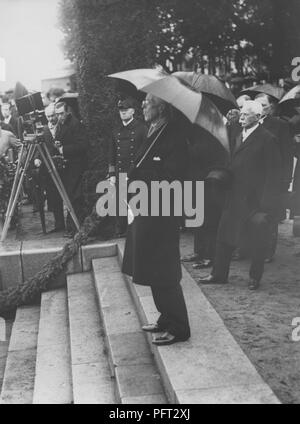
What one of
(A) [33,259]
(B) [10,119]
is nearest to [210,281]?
(A) [33,259]

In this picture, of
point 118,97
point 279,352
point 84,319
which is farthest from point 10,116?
point 279,352

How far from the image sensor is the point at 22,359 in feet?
22.2

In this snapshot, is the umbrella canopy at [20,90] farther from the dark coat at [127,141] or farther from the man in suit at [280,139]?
the man in suit at [280,139]

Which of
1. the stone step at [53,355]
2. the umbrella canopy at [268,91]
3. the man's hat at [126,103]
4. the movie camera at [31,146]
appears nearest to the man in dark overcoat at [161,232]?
the stone step at [53,355]

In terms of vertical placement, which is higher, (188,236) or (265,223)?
(265,223)

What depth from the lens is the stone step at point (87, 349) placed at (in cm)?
527

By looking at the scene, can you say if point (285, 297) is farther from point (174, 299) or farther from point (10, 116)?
point (10, 116)

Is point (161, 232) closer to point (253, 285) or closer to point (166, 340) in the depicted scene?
point (166, 340)

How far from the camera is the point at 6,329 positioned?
8195 millimetres

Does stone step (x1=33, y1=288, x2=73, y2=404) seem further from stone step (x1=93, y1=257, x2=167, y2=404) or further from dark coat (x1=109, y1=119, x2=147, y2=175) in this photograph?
dark coat (x1=109, y1=119, x2=147, y2=175)

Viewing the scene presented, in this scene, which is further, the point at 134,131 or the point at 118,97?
the point at 118,97

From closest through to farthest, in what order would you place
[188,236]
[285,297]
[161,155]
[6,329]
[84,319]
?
[161,155] < [285,297] < [84,319] < [6,329] < [188,236]

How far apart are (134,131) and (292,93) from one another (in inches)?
86.4

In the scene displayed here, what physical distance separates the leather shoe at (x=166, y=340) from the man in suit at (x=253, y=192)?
5.87ft
